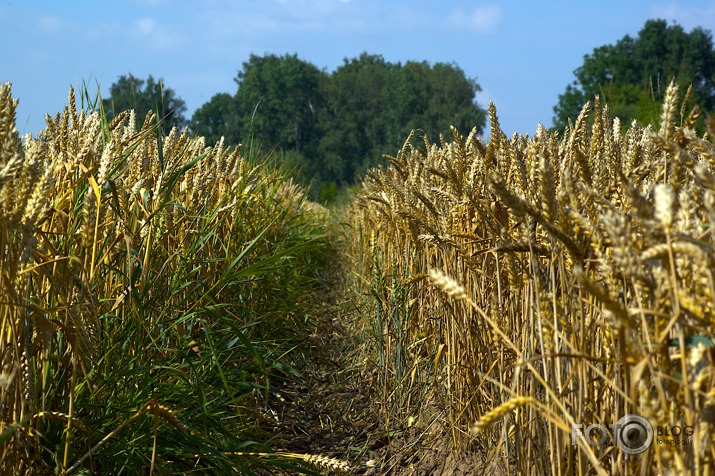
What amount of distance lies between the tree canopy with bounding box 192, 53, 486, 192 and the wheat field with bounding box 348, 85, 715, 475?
45.2m

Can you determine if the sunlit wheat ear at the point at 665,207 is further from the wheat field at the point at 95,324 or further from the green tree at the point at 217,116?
the green tree at the point at 217,116

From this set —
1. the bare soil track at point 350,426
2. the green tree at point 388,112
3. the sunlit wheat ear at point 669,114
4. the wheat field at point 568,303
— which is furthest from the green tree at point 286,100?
the sunlit wheat ear at point 669,114

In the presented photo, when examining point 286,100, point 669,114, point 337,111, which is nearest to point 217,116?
point 286,100

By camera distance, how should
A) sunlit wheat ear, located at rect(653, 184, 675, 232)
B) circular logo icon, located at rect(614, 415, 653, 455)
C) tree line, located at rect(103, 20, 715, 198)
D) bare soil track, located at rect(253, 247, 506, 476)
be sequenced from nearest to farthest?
sunlit wheat ear, located at rect(653, 184, 675, 232) < circular logo icon, located at rect(614, 415, 653, 455) < bare soil track, located at rect(253, 247, 506, 476) < tree line, located at rect(103, 20, 715, 198)

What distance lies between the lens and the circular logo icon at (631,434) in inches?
52.1

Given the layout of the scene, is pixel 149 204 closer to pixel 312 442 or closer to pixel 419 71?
pixel 312 442

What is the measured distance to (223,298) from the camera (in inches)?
137

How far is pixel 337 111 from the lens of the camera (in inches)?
2221

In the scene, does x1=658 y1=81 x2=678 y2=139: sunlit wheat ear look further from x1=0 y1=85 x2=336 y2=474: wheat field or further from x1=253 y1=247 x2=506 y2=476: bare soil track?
x1=0 y1=85 x2=336 y2=474: wheat field

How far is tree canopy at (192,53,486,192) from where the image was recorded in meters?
50.9

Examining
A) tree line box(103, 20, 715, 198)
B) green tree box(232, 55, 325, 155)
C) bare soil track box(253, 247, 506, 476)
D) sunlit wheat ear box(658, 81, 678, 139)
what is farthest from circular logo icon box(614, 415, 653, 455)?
green tree box(232, 55, 325, 155)

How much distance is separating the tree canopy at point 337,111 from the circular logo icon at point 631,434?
4679cm

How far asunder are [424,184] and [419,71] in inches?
2156

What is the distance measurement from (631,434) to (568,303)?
28 centimetres
